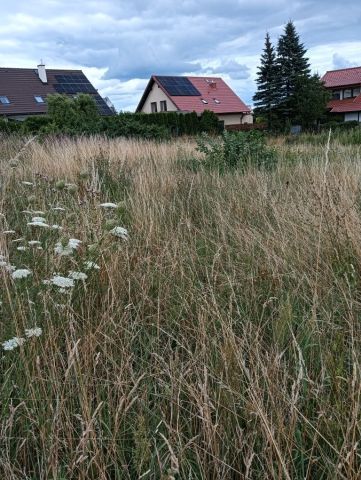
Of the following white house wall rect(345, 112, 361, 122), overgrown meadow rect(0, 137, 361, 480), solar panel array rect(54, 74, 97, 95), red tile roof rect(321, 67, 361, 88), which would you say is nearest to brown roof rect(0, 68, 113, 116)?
solar panel array rect(54, 74, 97, 95)

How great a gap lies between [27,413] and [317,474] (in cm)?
85

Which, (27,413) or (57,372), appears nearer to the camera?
(27,413)

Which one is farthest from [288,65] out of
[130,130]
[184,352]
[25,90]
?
[184,352]

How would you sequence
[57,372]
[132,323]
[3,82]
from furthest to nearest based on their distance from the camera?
1. [3,82]
2. [132,323]
3. [57,372]

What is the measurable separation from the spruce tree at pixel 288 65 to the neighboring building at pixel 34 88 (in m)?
14.5

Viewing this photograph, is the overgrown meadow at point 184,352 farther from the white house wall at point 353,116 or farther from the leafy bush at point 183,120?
the white house wall at point 353,116

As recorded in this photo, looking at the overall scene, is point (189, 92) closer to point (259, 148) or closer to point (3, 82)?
point (3, 82)

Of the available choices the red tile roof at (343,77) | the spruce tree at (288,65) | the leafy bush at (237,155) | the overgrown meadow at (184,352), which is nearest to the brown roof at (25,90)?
the spruce tree at (288,65)

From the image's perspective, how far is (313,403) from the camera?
52.6 inches

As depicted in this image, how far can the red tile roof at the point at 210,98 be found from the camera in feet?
119

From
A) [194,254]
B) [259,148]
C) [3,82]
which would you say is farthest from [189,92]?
[194,254]

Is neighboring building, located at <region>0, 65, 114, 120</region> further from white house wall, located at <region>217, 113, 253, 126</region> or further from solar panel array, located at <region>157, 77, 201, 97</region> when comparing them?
white house wall, located at <region>217, 113, 253, 126</region>

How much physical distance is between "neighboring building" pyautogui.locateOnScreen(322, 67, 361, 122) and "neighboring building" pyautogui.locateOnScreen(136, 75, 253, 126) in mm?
8520

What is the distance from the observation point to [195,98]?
123 feet
